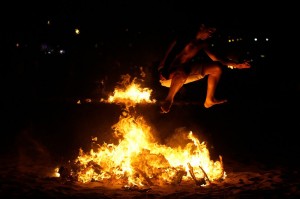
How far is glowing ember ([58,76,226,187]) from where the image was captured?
25.5 ft

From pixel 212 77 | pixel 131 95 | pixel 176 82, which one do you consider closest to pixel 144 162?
pixel 176 82

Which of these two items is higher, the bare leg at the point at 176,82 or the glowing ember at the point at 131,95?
the glowing ember at the point at 131,95

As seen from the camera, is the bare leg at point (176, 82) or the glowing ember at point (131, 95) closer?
the bare leg at point (176, 82)

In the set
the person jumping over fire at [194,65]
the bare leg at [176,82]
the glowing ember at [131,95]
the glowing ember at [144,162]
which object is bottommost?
the glowing ember at [144,162]

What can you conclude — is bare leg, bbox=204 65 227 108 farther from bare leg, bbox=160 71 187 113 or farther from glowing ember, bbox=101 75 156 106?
glowing ember, bbox=101 75 156 106

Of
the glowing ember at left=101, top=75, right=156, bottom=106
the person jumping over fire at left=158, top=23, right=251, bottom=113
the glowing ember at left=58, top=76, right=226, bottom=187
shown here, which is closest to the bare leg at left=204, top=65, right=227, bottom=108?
the person jumping over fire at left=158, top=23, right=251, bottom=113

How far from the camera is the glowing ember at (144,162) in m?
7.77

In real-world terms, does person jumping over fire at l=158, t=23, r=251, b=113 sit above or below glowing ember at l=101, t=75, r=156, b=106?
below

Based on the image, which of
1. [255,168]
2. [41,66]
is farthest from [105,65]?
[255,168]

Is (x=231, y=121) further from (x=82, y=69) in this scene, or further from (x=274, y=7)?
(x=82, y=69)

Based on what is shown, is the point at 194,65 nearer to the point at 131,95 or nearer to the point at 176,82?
the point at 176,82

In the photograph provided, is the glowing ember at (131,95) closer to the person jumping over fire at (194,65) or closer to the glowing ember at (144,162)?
the glowing ember at (144,162)

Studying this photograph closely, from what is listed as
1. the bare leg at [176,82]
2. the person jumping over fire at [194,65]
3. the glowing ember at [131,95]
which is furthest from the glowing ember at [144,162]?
the glowing ember at [131,95]

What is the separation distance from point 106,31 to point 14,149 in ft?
67.9
